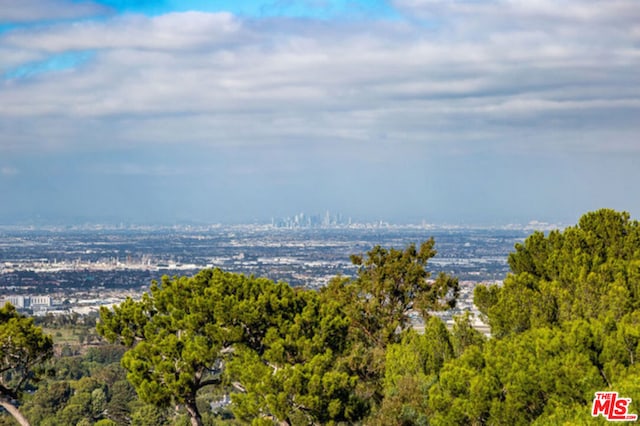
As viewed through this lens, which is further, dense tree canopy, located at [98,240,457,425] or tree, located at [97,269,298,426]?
tree, located at [97,269,298,426]

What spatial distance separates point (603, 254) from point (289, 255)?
169 metres

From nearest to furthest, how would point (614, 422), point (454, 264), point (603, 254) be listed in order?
point (614, 422), point (603, 254), point (454, 264)

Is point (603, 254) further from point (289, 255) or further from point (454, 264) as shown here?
point (289, 255)

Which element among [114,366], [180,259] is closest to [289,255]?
[180,259]

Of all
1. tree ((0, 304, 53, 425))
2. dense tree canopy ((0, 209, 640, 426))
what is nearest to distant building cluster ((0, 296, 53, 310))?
tree ((0, 304, 53, 425))

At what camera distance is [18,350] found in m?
15.9

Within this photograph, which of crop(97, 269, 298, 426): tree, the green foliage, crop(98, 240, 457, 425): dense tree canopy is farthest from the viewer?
the green foliage

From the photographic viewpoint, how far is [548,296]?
18297mm

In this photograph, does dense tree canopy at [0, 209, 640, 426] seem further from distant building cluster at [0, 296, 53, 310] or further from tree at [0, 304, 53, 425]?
distant building cluster at [0, 296, 53, 310]

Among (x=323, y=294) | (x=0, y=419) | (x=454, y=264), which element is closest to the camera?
(x=323, y=294)

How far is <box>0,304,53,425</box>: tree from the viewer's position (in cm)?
1573

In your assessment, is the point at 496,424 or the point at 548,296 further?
the point at 548,296

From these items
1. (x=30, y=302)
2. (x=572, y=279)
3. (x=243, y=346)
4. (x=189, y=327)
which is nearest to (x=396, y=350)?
(x=243, y=346)

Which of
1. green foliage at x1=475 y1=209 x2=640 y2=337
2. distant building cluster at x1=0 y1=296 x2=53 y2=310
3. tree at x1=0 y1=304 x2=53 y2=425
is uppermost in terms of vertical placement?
green foliage at x1=475 y1=209 x2=640 y2=337
